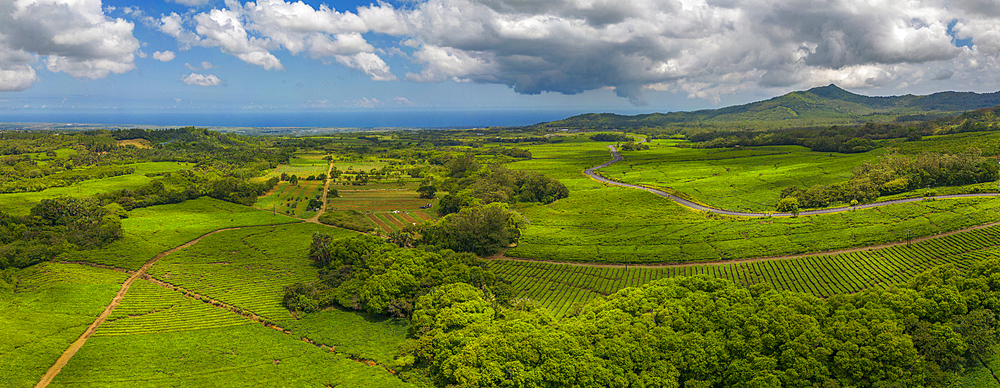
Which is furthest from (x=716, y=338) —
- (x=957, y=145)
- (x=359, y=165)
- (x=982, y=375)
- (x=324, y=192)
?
(x=359, y=165)

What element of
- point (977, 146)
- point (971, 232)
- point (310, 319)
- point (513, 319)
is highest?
point (977, 146)

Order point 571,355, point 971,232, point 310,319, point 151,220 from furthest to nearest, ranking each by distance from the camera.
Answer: point 151,220 → point 971,232 → point 310,319 → point 571,355

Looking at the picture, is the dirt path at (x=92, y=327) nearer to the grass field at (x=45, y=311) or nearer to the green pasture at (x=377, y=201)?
the grass field at (x=45, y=311)

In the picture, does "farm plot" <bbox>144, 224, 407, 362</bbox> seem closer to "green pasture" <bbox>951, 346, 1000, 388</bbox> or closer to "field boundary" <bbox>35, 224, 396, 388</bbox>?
"field boundary" <bbox>35, 224, 396, 388</bbox>

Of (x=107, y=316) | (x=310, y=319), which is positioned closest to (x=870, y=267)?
(x=310, y=319)

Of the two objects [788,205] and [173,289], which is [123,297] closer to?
[173,289]

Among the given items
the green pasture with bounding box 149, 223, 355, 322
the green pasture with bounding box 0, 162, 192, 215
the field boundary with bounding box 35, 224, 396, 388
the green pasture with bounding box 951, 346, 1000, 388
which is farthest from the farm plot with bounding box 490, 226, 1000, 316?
the green pasture with bounding box 0, 162, 192, 215

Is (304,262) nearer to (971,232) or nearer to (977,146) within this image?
(971,232)
